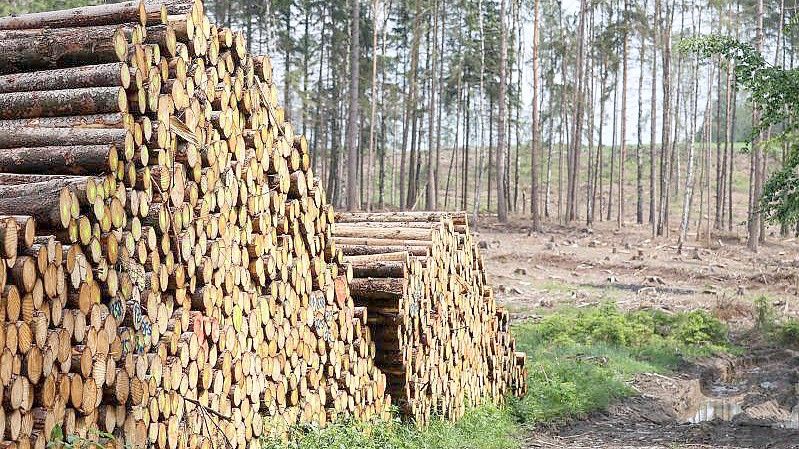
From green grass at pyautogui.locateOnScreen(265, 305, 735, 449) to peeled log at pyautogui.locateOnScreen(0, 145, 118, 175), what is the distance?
249 cm

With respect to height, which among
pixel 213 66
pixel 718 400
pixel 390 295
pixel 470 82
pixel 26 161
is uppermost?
pixel 470 82

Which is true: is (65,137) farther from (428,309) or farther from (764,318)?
(764,318)

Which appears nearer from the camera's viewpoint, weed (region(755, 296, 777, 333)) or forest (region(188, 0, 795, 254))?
weed (region(755, 296, 777, 333))

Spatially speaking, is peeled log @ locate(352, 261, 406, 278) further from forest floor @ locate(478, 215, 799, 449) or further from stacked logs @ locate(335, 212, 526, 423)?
forest floor @ locate(478, 215, 799, 449)

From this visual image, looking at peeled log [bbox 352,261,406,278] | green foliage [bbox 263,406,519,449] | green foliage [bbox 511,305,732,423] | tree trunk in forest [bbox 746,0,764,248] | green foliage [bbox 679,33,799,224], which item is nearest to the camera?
green foliage [bbox 263,406,519,449]

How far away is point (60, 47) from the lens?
16.9ft

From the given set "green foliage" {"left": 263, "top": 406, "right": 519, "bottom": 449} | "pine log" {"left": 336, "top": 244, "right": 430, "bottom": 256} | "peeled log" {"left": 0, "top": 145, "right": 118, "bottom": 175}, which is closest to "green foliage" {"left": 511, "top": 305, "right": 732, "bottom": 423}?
"green foliage" {"left": 263, "top": 406, "right": 519, "bottom": 449}

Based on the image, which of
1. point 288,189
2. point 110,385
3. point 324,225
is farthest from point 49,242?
point 324,225

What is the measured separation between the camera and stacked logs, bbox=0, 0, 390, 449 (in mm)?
3998

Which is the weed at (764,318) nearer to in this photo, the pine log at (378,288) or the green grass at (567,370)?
the green grass at (567,370)

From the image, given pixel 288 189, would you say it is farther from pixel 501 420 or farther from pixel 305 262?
pixel 501 420

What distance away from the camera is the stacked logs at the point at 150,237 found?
13.1 feet

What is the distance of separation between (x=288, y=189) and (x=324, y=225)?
2.11ft

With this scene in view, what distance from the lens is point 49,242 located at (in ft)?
12.9
